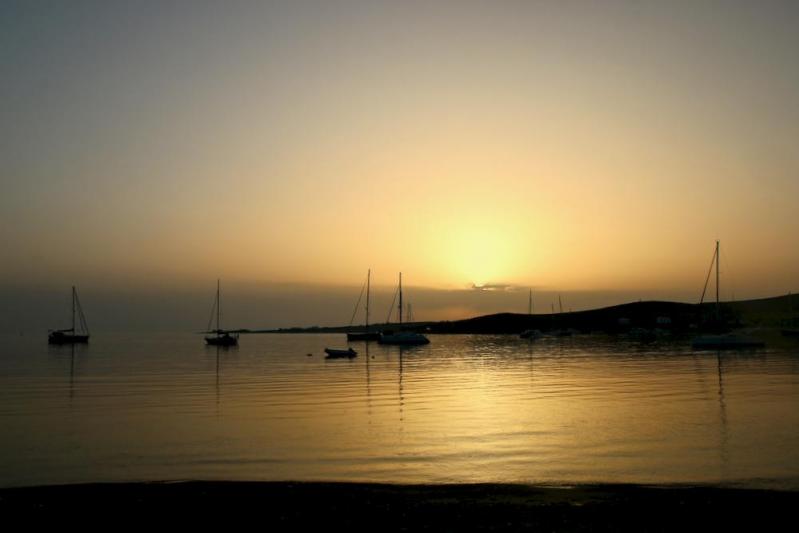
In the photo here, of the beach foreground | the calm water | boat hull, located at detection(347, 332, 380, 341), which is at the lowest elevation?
the calm water

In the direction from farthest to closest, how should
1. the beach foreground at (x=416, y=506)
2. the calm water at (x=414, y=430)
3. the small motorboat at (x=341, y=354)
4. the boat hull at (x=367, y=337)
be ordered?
the boat hull at (x=367, y=337) → the small motorboat at (x=341, y=354) → the calm water at (x=414, y=430) → the beach foreground at (x=416, y=506)

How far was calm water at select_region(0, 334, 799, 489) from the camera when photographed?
20.6 meters

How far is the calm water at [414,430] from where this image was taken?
20594 mm

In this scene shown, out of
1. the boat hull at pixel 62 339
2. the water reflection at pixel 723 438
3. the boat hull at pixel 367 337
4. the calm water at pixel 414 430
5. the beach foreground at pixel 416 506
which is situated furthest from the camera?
the boat hull at pixel 367 337

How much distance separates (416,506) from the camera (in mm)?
14898

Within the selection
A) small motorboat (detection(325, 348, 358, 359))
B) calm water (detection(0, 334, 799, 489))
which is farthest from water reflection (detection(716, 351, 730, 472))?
small motorboat (detection(325, 348, 358, 359))

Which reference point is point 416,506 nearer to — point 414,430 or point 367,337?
point 414,430

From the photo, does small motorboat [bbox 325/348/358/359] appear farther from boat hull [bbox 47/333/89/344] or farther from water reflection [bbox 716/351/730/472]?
boat hull [bbox 47/333/89/344]

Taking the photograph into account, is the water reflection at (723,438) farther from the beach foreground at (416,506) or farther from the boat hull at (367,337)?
the boat hull at (367,337)

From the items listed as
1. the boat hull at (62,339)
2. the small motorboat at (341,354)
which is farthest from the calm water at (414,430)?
the boat hull at (62,339)

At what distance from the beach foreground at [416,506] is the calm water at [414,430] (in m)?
2.46

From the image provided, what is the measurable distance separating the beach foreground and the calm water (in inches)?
96.8

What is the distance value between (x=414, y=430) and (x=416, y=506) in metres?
13.6

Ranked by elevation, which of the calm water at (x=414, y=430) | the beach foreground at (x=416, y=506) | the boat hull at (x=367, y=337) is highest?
the boat hull at (x=367, y=337)
